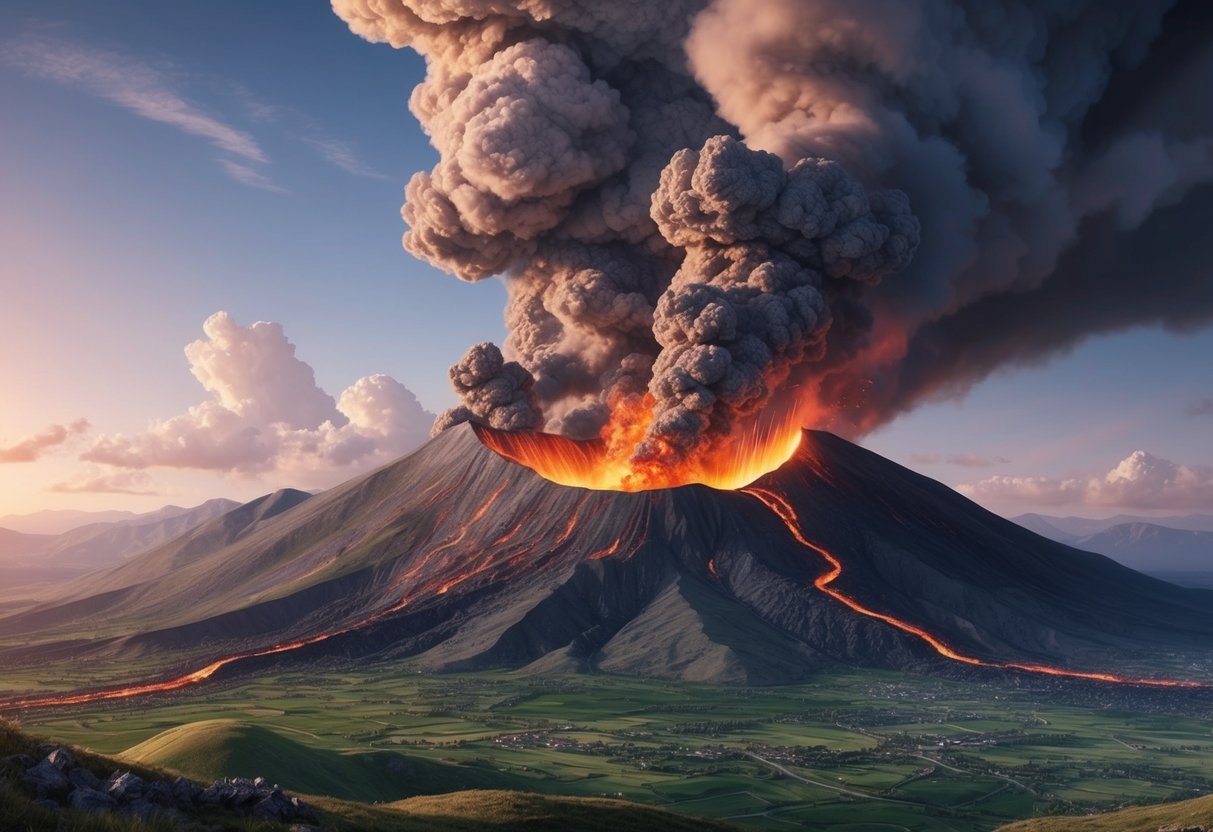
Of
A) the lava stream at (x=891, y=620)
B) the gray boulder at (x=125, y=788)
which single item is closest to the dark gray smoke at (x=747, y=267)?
the lava stream at (x=891, y=620)

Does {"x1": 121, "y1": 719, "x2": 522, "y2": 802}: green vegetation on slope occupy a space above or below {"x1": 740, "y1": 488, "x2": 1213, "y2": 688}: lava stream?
below

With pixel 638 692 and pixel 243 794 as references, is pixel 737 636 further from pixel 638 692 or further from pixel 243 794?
pixel 243 794

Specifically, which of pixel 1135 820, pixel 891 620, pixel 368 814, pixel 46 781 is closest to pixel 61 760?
pixel 46 781

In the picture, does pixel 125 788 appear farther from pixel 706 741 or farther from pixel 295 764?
pixel 706 741

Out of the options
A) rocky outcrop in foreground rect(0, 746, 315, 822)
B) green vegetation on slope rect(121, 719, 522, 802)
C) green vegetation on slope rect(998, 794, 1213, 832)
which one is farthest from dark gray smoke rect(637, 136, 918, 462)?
rocky outcrop in foreground rect(0, 746, 315, 822)

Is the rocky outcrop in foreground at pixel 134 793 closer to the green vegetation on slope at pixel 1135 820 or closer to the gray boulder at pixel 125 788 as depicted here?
the gray boulder at pixel 125 788

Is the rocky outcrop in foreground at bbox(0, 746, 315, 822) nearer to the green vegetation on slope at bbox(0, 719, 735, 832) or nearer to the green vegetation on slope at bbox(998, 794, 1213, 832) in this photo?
the green vegetation on slope at bbox(0, 719, 735, 832)
